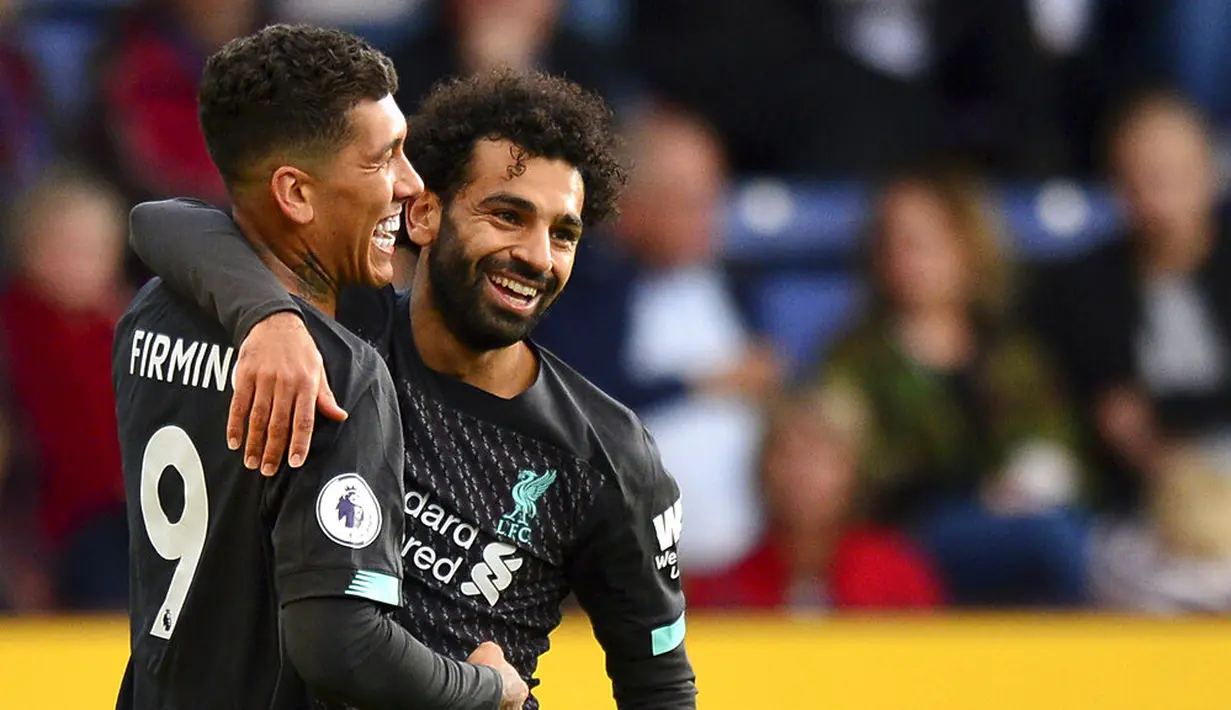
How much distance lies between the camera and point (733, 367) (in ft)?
20.0

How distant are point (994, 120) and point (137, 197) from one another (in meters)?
3.00

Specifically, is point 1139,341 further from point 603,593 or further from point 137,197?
point 603,593

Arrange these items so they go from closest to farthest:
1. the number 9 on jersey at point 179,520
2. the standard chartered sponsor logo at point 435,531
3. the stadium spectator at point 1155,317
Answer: the number 9 on jersey at point 179,520
the standard chartered sponsor logo at point 435,531
the stadium spectator at point 1155,317

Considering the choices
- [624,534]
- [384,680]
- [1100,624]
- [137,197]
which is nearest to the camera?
[384,680]

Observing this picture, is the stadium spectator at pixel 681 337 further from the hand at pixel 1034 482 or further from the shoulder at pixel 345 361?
the shoulder at pixel 345 361

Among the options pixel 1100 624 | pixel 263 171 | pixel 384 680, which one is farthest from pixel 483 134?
pixel 1100 624

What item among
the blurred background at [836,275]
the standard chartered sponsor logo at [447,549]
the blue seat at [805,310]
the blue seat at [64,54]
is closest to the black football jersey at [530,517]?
the standard chartered sponsor logo at [447,549]

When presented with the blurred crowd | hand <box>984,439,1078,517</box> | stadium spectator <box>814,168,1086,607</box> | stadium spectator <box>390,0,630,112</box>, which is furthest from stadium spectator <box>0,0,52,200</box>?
hand <box>984,439,1078,517</box>

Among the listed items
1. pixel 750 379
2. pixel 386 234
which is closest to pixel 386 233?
pixel 386 234

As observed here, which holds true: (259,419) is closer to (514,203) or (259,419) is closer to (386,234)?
(386,234)

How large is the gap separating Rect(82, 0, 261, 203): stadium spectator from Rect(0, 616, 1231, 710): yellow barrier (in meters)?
1.54

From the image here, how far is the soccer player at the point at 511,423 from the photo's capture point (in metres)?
2.56

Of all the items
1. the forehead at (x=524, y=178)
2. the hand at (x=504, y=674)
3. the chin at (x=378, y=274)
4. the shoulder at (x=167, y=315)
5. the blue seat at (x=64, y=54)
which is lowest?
the hand at (x=504, y=674)

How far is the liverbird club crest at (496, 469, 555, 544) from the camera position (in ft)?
8.49
